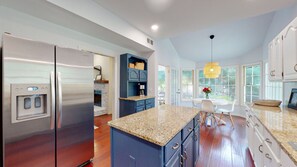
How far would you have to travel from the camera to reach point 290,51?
1.51m

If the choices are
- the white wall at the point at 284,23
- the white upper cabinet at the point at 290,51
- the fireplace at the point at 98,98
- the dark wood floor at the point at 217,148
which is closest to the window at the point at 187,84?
the dark wood floor at the point at 217,148

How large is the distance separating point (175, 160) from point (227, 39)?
13.6 ft

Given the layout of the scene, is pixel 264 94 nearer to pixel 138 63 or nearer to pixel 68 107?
pixel 138 63

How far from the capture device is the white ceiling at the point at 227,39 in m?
3.33

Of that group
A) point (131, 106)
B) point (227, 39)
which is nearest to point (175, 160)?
point (131, 106)

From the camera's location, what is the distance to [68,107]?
1.61 meters

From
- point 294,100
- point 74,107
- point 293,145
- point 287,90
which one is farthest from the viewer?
point 287,90

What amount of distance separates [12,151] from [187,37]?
181 inches

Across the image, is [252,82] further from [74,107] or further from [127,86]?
[74,107]

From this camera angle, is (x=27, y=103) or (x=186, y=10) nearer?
(x=27, y=103)

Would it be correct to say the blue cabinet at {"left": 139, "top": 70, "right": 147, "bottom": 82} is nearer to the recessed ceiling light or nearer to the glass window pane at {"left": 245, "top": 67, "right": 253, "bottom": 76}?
the recessed ceiling light

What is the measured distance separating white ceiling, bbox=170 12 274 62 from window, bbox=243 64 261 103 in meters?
0.64

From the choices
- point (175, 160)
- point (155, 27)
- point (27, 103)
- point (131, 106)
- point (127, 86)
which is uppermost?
point (155, 27)

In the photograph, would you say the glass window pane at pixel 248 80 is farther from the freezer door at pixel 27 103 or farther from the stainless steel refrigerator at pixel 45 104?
the freezer door at pixel 27 103
